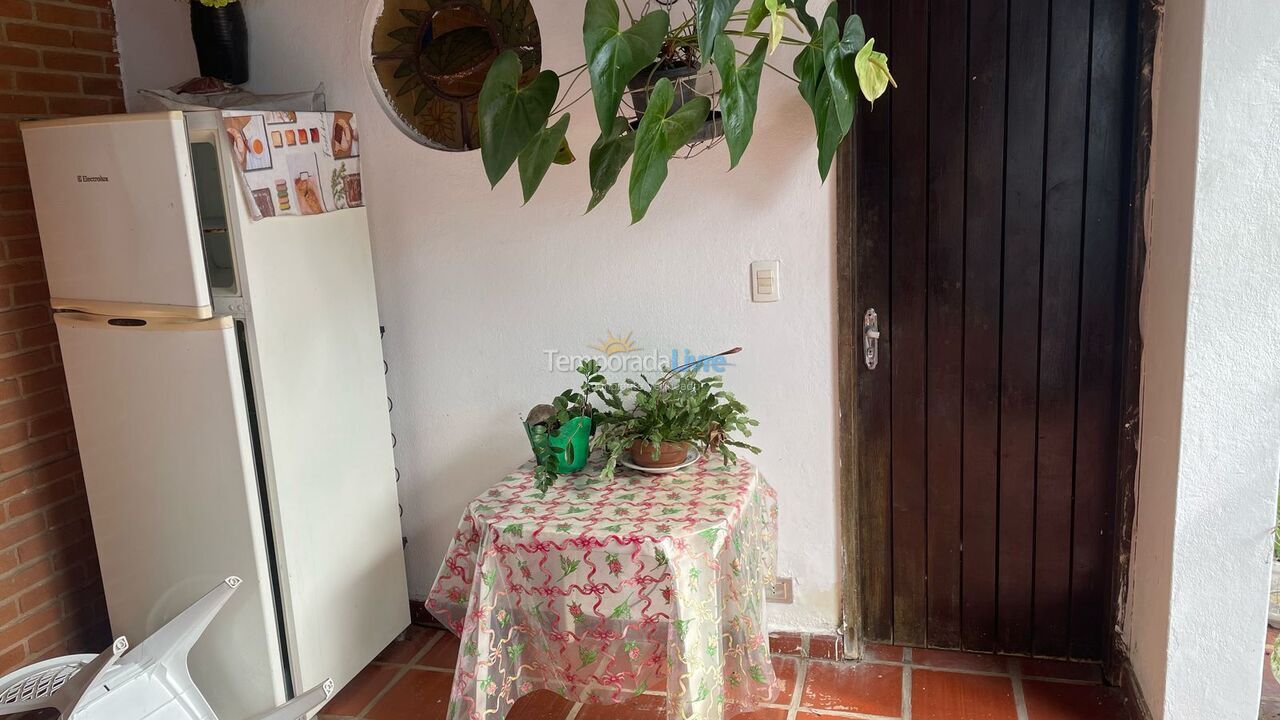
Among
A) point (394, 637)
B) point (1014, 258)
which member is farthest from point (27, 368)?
point (1014, 258)

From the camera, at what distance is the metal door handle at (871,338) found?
2.45 metres

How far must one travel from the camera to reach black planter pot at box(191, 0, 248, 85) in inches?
99.0

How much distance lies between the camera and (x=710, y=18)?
170cm

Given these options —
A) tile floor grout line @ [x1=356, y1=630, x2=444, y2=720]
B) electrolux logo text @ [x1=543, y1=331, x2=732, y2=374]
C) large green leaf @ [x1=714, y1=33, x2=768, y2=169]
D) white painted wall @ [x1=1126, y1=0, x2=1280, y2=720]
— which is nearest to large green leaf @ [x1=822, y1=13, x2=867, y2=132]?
large green leaf @ [x1=714, y1=33, x2=768, y2=169]

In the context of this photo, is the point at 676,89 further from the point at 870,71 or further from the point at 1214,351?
the point at 1214,351

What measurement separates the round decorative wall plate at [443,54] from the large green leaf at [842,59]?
93cm

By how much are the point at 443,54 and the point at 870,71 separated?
4.20 ft

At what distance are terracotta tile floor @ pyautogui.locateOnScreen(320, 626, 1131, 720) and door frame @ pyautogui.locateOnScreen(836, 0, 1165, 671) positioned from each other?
0.10 meters

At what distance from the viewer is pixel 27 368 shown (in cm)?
250

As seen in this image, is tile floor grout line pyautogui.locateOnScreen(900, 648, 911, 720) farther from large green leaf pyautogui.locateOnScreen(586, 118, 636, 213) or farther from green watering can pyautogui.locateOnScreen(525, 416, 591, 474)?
large green leaf pyautogui.locateOnScreen(586, 118, 636, 213)

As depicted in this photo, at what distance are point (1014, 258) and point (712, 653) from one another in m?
1.23

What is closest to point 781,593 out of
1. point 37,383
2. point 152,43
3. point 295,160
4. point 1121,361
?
point 1121,361

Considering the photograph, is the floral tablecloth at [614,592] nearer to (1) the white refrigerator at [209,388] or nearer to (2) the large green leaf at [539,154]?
(1) the white refrigerator at [209,388]

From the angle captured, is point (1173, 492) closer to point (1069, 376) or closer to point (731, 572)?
point (1069, 376)
